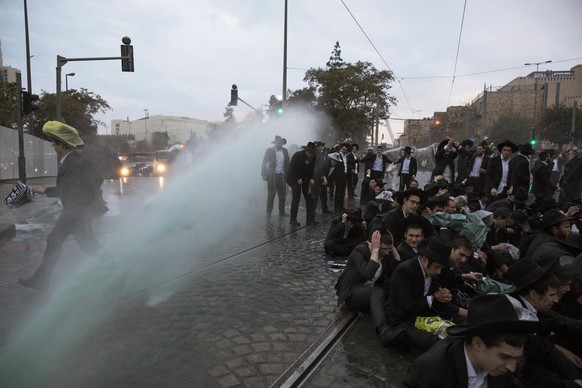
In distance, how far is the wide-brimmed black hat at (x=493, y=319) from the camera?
210 cm

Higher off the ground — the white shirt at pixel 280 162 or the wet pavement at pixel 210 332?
the white shirt at pixel 280 162

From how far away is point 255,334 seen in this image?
12.9 feet

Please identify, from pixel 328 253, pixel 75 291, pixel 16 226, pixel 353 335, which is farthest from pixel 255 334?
pixel 16 226

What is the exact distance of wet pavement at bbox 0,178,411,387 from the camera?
3.21 meters

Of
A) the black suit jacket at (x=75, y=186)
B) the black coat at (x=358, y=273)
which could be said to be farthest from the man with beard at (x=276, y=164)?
the black coat at (x=358, y=273)

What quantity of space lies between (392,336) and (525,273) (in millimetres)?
1207

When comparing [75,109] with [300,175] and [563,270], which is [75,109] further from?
[563,270]

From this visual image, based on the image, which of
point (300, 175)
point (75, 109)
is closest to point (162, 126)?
point (75, 109)

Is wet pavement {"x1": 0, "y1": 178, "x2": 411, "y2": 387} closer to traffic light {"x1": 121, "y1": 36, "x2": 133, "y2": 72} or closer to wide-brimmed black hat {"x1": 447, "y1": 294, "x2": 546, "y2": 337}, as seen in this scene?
wide-brimmed black hat {"x1": 447, "y1": 294, "x2": 546, "y2": 337}

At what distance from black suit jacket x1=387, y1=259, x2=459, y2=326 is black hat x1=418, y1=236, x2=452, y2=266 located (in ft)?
0.65

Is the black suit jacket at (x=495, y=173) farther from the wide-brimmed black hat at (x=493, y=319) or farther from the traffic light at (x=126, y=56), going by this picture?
the traffic light at (x=126, y=56)

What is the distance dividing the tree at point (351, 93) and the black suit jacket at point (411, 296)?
106 ft

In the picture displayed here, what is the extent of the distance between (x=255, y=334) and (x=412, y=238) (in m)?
1.86

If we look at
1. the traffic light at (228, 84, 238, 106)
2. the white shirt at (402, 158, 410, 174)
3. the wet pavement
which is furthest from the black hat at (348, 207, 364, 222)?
the traffic light at (228, 84, 238, 106)
